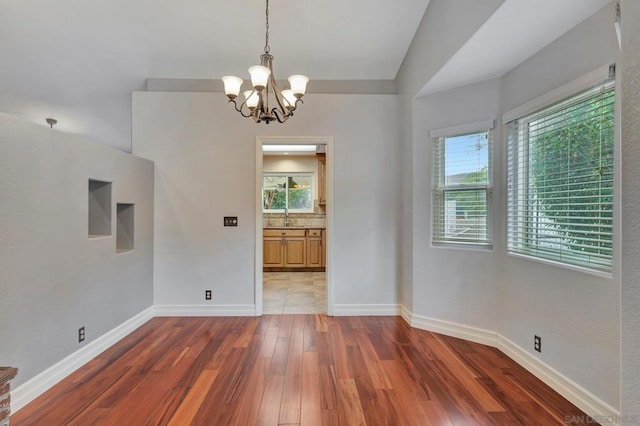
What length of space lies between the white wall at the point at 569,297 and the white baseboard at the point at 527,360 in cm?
4

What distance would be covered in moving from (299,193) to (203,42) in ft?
13.1

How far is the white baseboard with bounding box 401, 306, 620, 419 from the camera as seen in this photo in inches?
68.1

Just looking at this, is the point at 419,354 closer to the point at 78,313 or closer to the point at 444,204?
the point at 444,204

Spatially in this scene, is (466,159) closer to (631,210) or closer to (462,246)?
(462,246)

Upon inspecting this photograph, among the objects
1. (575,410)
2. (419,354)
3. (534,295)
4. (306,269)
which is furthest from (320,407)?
(306,269)

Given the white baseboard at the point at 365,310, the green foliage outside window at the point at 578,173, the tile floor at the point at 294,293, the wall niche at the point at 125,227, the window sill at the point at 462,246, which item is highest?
the green foliage outside window at the point at 578,173

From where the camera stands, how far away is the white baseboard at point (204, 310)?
3.41 metres

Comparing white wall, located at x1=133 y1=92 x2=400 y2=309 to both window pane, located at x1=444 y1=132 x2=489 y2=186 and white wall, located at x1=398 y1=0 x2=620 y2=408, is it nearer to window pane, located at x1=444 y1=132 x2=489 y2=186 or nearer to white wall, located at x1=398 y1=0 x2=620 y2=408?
white wall, located at x1=398 y1=0 x2=620 y2=408

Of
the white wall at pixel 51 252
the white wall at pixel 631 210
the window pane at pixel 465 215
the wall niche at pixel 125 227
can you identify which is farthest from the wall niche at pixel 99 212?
the white wall at pixel 631 210

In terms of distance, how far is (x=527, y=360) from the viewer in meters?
2.25

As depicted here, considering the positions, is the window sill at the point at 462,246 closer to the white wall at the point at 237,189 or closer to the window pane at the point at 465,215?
the window pane at the point at 465,215

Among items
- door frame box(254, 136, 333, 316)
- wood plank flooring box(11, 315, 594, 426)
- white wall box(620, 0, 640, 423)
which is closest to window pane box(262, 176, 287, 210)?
door frame box(254, 136, 333, 316)

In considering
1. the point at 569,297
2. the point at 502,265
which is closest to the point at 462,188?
the point at 502,265

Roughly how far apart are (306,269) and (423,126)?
392cm
